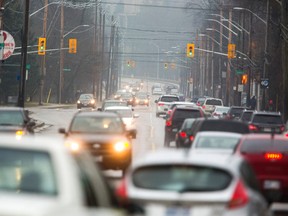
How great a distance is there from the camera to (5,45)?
170 ft

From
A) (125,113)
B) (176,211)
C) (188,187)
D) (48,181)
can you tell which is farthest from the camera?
(125,113)

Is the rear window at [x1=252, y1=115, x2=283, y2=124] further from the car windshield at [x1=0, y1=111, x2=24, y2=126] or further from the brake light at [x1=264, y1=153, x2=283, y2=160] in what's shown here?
the brake light at [x1=264, y1=153, x2=283, y2=160]

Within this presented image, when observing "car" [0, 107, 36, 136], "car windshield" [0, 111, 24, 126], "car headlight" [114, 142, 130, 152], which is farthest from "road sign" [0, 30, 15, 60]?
"car headlight" [114, 142, 130, 152]

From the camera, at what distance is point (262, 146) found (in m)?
20.3

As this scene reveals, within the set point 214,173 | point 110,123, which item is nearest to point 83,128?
point 110,123

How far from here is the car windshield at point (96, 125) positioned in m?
27.2

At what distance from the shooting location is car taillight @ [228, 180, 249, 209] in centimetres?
1181

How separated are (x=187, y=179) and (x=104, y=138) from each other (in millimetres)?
13830

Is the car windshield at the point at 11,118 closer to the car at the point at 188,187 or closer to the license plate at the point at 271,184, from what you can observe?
the license plate at the point at 271,184

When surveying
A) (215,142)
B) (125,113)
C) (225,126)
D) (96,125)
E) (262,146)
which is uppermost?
(262,146)

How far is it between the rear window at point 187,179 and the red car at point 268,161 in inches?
287

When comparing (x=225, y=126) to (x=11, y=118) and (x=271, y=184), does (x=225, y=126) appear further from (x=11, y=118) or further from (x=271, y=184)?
(x=271, y=184)

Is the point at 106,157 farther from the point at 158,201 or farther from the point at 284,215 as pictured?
the point at 158,201

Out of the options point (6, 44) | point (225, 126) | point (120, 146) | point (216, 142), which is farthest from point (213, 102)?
point (216, 142)
